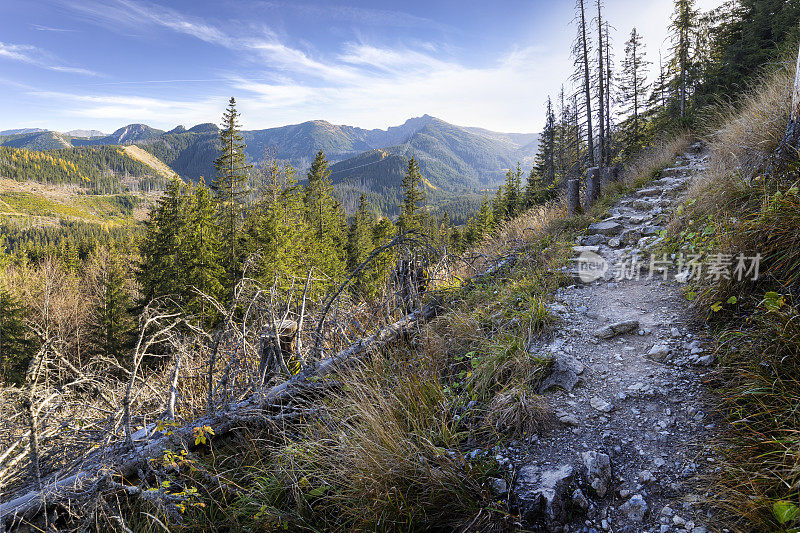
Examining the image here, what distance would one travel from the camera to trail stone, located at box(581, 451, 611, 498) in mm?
2035

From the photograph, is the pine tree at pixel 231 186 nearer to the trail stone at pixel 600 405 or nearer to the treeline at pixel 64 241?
the trail stone at pixel 600 405

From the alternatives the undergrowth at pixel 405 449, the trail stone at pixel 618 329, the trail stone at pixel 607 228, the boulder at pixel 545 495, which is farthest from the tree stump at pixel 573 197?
the boulder at pixel 545 495

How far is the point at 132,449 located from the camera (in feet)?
10.1

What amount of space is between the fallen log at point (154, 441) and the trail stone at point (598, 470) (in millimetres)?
2056

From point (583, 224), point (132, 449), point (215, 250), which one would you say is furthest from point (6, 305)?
point (583, 224)

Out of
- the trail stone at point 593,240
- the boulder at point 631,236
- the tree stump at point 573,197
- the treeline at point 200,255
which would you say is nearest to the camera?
the boulder at point 631,236

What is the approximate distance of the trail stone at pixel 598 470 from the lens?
2.04m

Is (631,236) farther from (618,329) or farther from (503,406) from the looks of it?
(503,406)

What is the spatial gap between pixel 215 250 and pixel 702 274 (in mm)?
26376

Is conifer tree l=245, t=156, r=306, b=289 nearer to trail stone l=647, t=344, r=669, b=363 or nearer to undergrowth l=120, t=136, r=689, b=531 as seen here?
undergrowth l=120, t=136, r=689, b=531

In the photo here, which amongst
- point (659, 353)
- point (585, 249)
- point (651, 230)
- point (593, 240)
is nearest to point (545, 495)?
point (659, 353)

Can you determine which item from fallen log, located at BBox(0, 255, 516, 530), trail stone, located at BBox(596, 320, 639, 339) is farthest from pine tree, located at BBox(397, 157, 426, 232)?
trail stone, located at BBox(596, 320, 639, 339)

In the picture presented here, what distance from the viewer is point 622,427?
241cm

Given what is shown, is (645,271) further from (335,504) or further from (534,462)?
(335,504)
